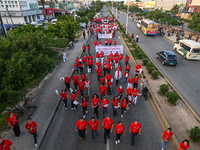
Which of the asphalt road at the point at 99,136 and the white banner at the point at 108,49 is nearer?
the asphalt road at the point at 99,136

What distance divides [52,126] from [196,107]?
973 centimetres

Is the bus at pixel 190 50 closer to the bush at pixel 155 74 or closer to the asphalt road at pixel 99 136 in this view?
the bush at pixel 155 74

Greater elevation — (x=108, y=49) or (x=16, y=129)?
(x=108, y=49)

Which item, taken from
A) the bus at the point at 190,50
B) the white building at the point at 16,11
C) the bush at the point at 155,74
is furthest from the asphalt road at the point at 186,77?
the white building at the point at 16,11

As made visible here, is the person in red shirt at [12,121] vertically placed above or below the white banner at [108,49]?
below

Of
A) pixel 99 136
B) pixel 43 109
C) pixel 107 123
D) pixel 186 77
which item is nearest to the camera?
pixel 107 123

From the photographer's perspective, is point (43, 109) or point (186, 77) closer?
point (43, 109)

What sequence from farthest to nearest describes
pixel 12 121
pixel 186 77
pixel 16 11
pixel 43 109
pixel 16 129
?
pixel 16 11, pixel 186 77, pixel 43 109, pixel 16 129, pixel 12 121

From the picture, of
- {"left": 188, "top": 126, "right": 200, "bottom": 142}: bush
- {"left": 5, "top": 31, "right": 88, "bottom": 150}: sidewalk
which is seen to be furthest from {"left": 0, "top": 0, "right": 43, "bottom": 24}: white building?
{"left": 188, "top": 126, "right": 200, "bottom": 142}: bush

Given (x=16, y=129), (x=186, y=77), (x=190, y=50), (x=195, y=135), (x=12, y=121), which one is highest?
(x=190, y=50)

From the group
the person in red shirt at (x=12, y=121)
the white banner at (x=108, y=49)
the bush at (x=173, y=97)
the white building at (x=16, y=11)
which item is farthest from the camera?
the white building at (x=16, y=11)

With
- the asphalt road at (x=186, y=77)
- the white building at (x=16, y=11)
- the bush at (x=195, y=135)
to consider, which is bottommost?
the asphalt road at (x=186, y=77)

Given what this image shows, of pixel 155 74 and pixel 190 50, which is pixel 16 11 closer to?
pixel 155 74

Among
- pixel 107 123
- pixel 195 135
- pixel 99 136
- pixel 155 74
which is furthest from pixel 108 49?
pixel 195 135
